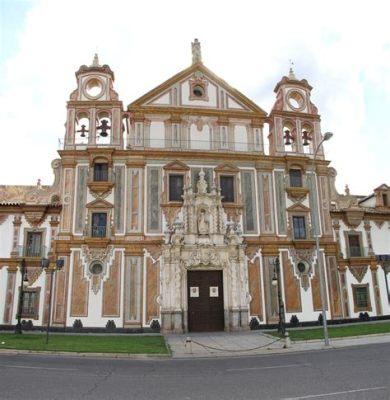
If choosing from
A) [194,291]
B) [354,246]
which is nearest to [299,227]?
[354,246]

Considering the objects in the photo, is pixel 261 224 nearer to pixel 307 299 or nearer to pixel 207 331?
pixel 307 299

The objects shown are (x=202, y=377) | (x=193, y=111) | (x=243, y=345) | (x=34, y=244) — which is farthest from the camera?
(x=193, y=111)

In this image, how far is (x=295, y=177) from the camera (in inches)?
1178

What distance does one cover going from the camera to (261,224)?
28125 mm

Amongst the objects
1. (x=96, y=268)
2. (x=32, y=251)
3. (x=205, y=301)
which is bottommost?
(x=205, y=301)

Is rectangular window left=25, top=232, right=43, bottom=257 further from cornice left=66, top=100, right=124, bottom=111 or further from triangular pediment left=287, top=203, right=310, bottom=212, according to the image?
triangular pediment left=287, top=203, right=310, bottom=212

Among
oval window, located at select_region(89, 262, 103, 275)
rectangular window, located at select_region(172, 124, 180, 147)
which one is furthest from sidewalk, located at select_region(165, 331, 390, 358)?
rectangular window, located at select_region(172, 124, 180, 147)

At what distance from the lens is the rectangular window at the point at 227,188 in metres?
28.4

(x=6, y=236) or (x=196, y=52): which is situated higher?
(x=196, y=52)

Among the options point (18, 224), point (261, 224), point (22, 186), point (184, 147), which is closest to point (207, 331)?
point (261, 224)

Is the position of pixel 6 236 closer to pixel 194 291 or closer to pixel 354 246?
pixel 194 291

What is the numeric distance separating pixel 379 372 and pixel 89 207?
67.5 ft

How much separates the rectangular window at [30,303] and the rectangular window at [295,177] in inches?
767

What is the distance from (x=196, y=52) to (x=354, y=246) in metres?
19.7
